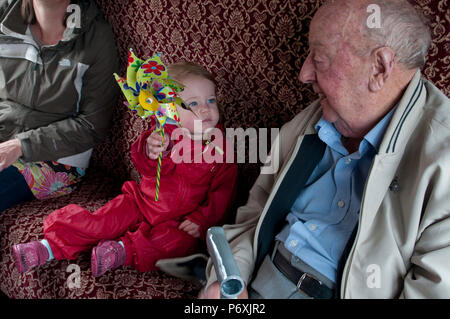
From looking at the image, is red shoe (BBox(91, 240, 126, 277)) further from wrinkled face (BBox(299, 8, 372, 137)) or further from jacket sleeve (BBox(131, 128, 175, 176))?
wrinkled face (BBox(299, 8, 372, 137))

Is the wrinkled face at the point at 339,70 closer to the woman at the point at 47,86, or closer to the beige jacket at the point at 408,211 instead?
the beige jacket at the point at 408,211

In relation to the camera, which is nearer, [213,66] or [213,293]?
[213,293]

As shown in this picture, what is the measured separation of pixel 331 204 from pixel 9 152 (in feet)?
4.74

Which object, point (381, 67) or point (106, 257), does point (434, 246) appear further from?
point (106, 257)

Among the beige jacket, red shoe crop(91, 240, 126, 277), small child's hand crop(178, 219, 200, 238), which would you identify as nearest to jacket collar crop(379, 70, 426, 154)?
the beige jacket

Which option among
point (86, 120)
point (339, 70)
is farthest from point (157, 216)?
point (339, 70)

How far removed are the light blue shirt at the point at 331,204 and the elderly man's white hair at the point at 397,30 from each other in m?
0.17

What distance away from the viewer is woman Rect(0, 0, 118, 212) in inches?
73.3

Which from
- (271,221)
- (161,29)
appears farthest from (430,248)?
(161,29)

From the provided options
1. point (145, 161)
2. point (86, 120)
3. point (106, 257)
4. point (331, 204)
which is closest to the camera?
point (331, 204)

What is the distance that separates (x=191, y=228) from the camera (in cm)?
157

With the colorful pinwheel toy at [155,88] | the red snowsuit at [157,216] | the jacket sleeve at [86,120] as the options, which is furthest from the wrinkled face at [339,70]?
the jacket sleeve at [86,120]

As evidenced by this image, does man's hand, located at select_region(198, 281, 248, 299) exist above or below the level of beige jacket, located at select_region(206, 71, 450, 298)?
below

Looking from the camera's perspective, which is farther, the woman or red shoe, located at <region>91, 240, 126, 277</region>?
the woman
